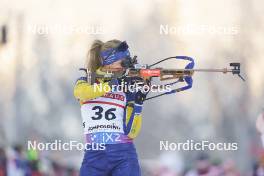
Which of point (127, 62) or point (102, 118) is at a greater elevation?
point (127, 62)

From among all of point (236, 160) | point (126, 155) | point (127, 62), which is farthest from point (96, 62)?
point (236, 160)

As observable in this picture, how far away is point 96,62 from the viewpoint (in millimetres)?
Answer: 3768

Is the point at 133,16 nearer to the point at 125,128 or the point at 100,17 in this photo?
the point at 100,17

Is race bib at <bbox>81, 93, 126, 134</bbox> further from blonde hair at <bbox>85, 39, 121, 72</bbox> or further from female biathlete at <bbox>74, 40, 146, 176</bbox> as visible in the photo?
blonde hair at <bbox>85, 39, 121, 72</bbox>

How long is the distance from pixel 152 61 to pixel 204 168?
0.69 m

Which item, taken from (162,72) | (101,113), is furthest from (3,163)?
(162,72)

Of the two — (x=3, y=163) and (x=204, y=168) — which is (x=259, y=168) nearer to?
(x=204, y=168)

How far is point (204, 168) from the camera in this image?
438 cm

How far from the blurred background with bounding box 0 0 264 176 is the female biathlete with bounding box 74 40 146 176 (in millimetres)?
526

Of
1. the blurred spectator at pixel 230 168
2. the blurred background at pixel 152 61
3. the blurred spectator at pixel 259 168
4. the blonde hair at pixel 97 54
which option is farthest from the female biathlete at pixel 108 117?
the blurred spectator at pixel 259 168

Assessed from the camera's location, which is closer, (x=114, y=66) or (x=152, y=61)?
(x=114, y=66)

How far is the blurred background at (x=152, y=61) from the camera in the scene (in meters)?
4.31

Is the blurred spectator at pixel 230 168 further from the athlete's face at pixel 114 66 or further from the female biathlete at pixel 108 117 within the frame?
the athlete's face at pixel 114 66

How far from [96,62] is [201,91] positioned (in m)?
0.81
